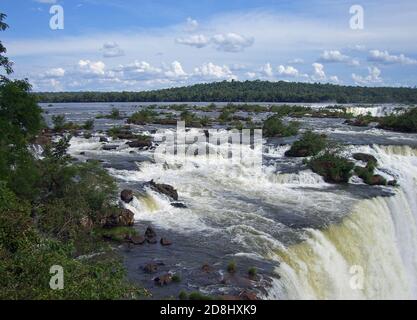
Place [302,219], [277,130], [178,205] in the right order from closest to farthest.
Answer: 1. [302,219]
2. [178,205]
3. [277,130]

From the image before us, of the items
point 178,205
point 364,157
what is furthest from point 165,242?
point 364,157

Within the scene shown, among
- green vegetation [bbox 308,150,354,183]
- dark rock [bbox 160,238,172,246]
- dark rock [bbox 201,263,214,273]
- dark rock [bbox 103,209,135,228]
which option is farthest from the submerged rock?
green vegetation [bbox 308,150,354,183]

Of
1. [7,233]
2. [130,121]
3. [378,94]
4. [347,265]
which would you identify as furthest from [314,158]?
[378,94]

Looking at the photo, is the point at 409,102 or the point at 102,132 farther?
the point at 409,102

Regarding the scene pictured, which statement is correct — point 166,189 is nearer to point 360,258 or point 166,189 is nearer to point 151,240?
point 151,240

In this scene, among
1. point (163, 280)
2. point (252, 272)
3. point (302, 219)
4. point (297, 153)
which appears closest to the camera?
point (163, 280)

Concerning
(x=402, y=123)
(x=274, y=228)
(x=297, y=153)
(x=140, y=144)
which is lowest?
(x=274, y=228)
